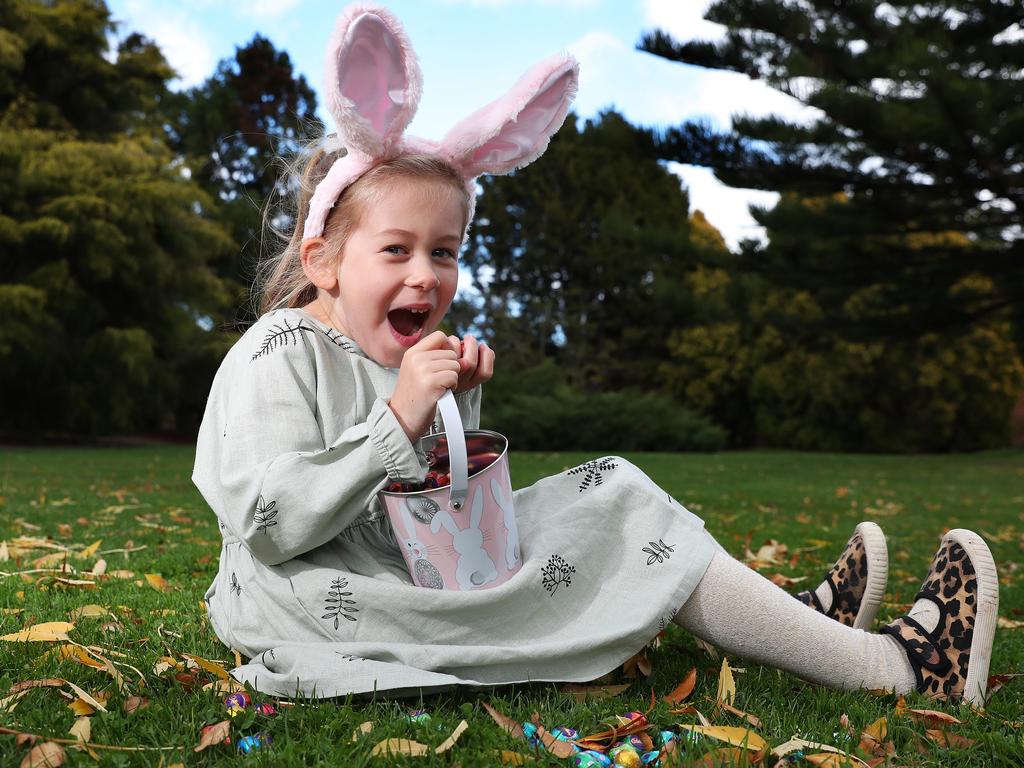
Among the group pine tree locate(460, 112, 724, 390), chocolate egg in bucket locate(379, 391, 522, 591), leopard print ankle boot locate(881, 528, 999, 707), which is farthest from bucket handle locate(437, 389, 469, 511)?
pine tree locate(460, 112, 724, 390)

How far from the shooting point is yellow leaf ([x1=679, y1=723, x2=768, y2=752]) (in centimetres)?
153

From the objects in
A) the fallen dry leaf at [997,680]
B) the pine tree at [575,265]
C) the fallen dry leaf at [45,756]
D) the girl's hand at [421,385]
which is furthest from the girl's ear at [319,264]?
the pine tree at [575,265]

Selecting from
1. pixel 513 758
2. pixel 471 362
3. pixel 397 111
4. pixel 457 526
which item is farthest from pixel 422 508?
pixel 397 111

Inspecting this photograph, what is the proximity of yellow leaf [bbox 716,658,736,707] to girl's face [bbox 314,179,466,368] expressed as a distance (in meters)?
0.96

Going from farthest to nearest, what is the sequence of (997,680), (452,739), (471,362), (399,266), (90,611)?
(90,611), (997,680), (399,266), (471,362), (452,739)

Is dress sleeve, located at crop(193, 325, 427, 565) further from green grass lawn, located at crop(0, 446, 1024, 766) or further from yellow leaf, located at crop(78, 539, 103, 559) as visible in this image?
yellow leaf, located at crop(78, 539, 103, 559)

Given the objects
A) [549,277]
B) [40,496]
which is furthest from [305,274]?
[549,277]

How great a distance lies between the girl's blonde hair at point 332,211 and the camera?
6.57 feet

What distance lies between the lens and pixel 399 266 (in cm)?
196

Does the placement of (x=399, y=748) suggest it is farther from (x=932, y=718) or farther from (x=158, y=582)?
(x=158, y=582)

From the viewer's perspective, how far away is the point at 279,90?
26750 mm

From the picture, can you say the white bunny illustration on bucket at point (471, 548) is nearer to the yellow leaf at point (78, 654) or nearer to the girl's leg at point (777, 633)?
the girl's leg at point (777, 633)

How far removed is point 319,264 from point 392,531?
25.6 inches

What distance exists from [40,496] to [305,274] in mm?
5016
